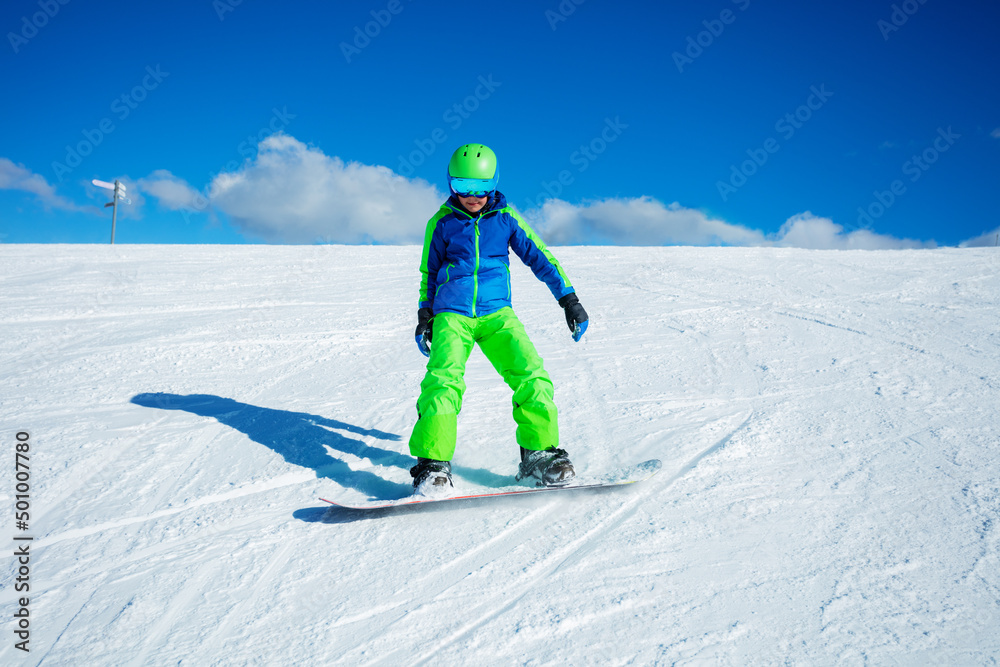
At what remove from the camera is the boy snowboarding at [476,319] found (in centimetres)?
280

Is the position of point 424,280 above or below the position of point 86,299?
below

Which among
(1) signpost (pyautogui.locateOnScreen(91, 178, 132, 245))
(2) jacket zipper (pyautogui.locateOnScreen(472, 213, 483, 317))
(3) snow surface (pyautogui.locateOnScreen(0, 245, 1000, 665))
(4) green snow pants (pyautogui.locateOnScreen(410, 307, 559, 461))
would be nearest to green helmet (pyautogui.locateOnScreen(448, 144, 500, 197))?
(2) jacket zipper (pyautogui.locateOnScreen(472, 213, 483, 317))

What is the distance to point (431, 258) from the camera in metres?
3.29

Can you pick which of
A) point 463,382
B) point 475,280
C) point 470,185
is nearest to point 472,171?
point 470,185

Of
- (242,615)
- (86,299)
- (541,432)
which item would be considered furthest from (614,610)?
(86,299)

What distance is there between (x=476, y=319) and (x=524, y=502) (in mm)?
1033

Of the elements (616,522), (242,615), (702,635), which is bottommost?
(702,635)

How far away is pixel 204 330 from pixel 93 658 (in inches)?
211

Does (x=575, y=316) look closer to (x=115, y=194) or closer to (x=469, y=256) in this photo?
(x=469, y=256)

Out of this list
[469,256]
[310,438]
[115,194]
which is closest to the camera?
[469,256]

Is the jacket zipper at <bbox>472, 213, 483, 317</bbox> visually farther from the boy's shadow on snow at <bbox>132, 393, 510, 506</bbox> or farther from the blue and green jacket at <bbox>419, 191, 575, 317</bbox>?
the boy's shadow on snow at <bbox>132, 393, 510, 506</bbox>

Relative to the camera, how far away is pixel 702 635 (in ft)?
5.85

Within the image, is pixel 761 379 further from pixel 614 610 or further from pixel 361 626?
pixel 361 626

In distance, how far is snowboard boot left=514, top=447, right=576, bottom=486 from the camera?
279cm
